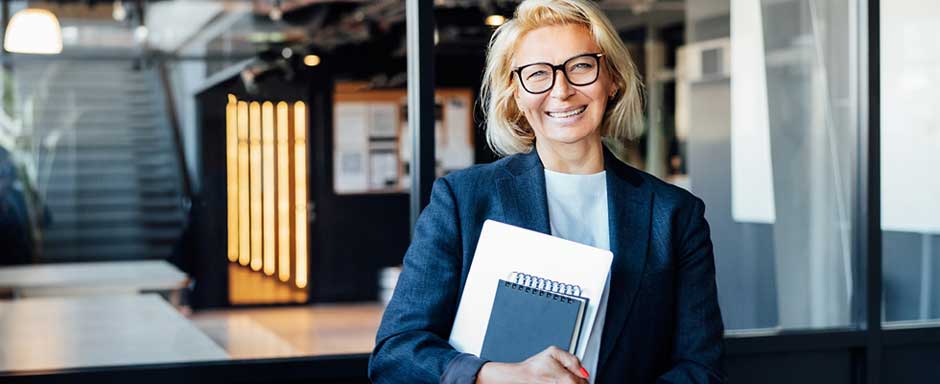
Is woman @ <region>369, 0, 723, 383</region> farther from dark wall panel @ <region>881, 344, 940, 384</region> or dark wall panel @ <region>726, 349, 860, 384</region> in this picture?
dark wall panel @ <region>881, 344, 940, 384</region>

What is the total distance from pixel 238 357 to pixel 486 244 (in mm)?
1577

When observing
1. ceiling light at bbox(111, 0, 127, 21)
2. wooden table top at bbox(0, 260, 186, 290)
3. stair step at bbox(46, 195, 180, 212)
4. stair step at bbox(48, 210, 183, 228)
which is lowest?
wooden table top at bbox(0, 260, 186, 290)

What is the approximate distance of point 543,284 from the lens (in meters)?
1.43

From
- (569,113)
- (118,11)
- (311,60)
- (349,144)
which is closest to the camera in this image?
(569,113)

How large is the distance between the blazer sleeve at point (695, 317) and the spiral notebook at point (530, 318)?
0.19 m

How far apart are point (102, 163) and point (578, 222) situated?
383 inches

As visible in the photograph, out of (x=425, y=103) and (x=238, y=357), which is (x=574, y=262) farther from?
(x=238, y=357)

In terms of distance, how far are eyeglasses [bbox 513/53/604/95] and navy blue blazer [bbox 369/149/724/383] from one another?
0.12m

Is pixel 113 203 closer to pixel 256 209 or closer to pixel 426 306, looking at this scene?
pixel 256 209

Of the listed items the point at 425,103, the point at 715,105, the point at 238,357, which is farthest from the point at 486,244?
the point at 715,105

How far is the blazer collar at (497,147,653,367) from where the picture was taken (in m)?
1.49

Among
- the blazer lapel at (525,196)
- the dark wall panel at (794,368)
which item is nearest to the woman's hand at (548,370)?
the blazer lapel at (525,196)

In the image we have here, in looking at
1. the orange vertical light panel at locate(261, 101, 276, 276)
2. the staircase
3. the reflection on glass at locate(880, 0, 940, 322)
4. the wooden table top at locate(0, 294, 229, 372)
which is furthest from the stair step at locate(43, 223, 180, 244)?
the reflection on glass at locate(880, 0, 940, 322)

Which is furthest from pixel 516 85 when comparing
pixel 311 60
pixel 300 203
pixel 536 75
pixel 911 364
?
pixel 300 203
